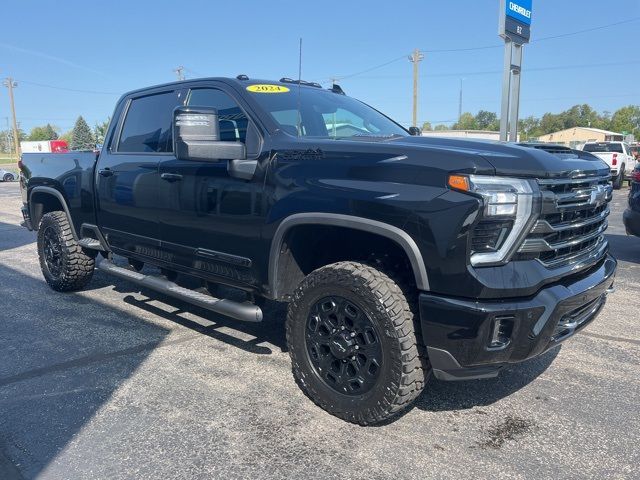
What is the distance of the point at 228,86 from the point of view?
12.8ft

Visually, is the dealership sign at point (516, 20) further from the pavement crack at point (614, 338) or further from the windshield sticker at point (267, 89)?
the windshield sticker at point (267, 89)

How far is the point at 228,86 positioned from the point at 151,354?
83.0 inches

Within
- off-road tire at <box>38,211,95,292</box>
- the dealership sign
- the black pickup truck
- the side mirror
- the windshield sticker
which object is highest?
the dealership sign

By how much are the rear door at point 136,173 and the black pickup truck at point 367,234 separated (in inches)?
0.9

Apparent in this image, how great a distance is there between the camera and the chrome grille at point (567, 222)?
8.52 feet

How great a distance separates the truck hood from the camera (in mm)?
A: 2557

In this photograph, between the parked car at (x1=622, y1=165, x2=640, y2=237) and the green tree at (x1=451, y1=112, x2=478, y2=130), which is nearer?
the parked car at (x1=622, y1=165, x2=640, y2=237)

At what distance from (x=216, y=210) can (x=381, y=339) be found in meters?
1.56

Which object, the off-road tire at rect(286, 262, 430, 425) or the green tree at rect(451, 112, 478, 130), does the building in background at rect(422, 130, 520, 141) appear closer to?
the off-road tire at rect(286, 262, 430, 425)

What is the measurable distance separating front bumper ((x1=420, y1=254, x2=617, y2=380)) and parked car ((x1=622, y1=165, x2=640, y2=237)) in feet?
16.5

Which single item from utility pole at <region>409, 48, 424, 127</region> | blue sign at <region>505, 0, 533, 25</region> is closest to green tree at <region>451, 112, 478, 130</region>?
utility pole at <region>409, 48, 424, 127</region>

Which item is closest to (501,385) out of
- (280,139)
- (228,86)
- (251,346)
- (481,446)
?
(481,446)

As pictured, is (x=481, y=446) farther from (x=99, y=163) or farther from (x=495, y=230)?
(x=99, y=163)

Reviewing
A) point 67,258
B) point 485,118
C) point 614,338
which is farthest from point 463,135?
point 485,118
